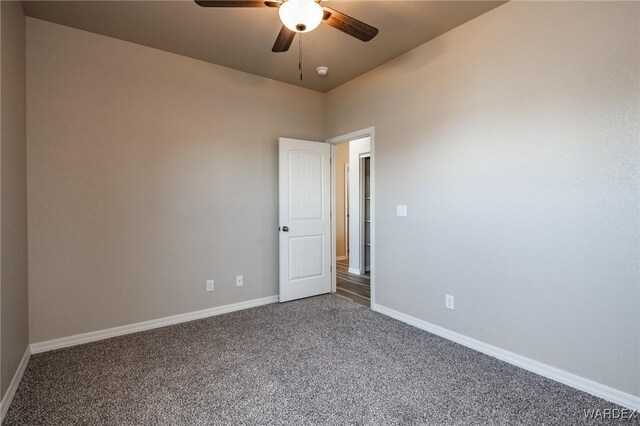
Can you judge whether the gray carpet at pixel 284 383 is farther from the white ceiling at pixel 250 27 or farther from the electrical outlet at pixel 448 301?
the white ceiling at pixel 250 27

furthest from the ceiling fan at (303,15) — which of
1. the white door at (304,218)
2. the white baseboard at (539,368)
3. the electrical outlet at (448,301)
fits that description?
the white baseboard at (539,368)

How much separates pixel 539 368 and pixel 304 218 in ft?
8.94

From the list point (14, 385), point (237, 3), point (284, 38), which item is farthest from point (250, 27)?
point (14, 385)

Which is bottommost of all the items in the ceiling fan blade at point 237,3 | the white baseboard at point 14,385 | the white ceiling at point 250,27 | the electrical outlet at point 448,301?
the white baseboard at point 14,385

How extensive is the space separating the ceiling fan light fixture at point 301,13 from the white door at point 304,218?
6.53 ft

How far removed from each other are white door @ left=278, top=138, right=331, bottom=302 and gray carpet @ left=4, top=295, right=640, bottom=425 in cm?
103

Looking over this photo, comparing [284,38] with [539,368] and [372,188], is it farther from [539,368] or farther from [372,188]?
[539,368]

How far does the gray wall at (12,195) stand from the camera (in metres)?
1.88

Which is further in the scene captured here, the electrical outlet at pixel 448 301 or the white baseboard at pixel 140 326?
the electrical outlet at pixel 448 301

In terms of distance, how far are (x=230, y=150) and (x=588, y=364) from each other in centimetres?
360

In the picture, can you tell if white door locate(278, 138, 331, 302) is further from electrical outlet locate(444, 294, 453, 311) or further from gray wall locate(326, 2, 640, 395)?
electrical outlet locate(444, 294, 453, 311)

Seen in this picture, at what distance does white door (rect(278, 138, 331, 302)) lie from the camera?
3.82 m

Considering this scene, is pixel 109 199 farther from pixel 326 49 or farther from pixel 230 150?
pixel 326 49

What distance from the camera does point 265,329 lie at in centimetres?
300
